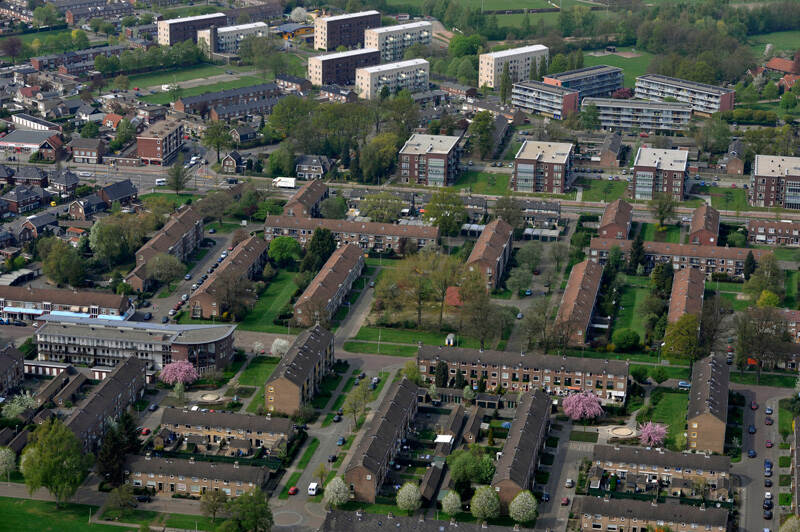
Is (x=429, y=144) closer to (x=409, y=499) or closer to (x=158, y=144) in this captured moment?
(x=158, y=144)

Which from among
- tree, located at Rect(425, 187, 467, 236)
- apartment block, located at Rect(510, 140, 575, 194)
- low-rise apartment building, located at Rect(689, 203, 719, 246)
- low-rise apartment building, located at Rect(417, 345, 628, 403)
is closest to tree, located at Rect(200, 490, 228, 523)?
low-rise apartment building, located at Rect(417, 345, 628, 403)

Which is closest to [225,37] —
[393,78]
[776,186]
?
[393,78]

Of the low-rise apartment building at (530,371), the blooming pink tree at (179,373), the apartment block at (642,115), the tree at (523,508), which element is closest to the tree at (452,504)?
the tree at (523,508)

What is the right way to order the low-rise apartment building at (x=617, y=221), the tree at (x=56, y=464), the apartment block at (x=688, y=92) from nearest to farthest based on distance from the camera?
the tree at (x=56, y=464) < the low-rise apartment building at (x=617, y=221) < the apartment block at (x=688, y=92)

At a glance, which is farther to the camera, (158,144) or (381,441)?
(158,144)

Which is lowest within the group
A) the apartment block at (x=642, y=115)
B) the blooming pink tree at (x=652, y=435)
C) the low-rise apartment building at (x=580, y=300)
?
the blooming pink tree at (x=652, y=435)

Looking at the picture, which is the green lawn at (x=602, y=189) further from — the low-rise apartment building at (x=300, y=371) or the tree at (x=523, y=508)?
the tree at (x=523, y=508)

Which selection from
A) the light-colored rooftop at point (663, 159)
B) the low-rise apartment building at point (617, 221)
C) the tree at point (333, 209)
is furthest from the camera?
the light-colored rooftop at point (663, 159)
